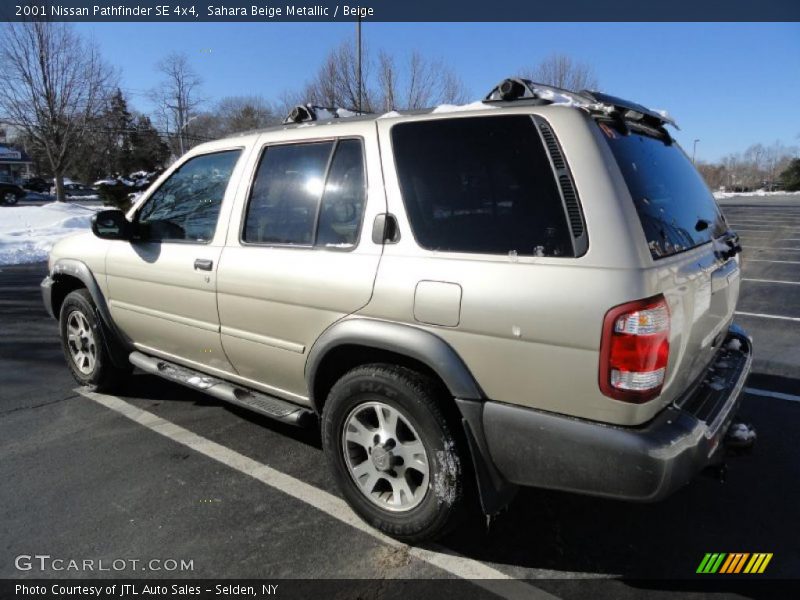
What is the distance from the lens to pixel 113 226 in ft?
12.4

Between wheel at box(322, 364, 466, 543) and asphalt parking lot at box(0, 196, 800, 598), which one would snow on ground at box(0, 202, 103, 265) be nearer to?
asphalt parking lot at box(0, 196, 800, 598)

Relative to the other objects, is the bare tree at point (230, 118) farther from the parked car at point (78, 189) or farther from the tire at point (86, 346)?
the tire at point (86, 346)

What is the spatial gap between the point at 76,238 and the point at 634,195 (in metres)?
4.17

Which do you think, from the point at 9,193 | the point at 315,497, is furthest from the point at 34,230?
the point at 315,497

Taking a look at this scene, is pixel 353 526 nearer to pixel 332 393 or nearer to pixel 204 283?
pixel 332 393

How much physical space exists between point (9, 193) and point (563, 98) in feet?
110

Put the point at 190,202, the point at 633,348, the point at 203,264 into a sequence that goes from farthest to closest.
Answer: the point at 190,202, the point at 203,264, the point at 633,348

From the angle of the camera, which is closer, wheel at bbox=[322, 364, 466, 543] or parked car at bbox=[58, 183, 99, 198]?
wheel at bbox=[322, 364, 466, 543]

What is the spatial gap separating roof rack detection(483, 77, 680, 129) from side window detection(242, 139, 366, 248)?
747mm

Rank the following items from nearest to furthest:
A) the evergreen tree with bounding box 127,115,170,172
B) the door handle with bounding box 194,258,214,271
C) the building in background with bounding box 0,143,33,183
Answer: the door handle with bounding box 194,258,214,271 → the building in background with bounding box 0,143,33,183 → the evergreen tree with bounding box 127,115,170,172

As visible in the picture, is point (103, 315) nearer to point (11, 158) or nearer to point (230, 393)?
point (230, 393)

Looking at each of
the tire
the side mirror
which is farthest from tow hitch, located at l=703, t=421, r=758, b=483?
the tire

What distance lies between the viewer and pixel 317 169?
9.80 feet

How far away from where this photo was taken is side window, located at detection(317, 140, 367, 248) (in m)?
2.75
